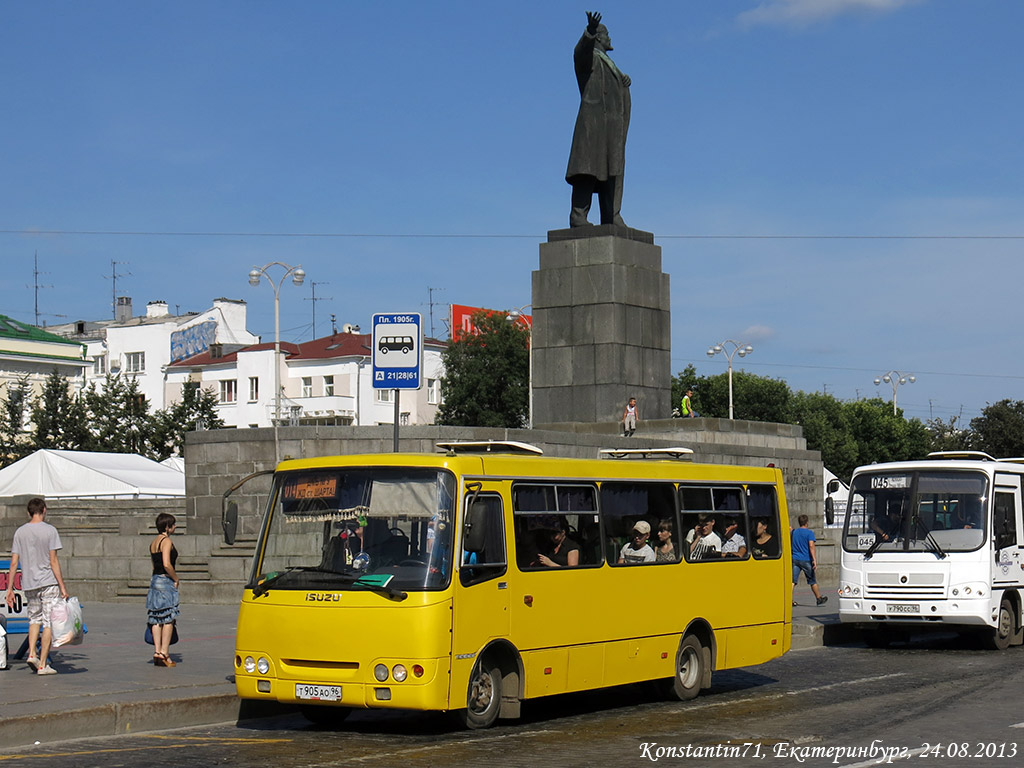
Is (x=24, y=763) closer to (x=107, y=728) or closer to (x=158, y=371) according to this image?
(x=107, y=728)

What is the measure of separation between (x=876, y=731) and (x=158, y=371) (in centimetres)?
10201

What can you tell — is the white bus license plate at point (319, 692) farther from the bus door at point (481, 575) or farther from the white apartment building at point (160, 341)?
the white apartment building at point (160, 341)

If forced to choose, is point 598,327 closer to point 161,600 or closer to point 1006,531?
point 1006,531

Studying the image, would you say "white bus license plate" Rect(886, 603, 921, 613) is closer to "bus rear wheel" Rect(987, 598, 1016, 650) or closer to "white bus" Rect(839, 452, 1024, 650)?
"white bus" Rect(839, 452, 1024, 650)

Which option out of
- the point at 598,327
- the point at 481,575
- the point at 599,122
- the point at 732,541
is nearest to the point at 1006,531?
the point at 732,541

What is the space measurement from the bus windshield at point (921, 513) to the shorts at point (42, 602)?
10940 millimetres

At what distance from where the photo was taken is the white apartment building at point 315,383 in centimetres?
9781

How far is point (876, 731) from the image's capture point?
429 inches

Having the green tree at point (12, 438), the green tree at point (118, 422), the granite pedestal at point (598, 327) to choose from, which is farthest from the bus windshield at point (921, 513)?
the green tree at point (12, 438)

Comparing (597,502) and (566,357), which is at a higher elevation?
(566,357)

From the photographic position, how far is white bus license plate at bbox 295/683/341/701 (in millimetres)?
10477

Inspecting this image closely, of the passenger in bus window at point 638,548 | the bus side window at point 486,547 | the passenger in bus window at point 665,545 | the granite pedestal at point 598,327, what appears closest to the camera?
the bus side window at point 486,547

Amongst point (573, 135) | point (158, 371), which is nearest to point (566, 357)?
point (573, 135)

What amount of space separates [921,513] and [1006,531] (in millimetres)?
1210
